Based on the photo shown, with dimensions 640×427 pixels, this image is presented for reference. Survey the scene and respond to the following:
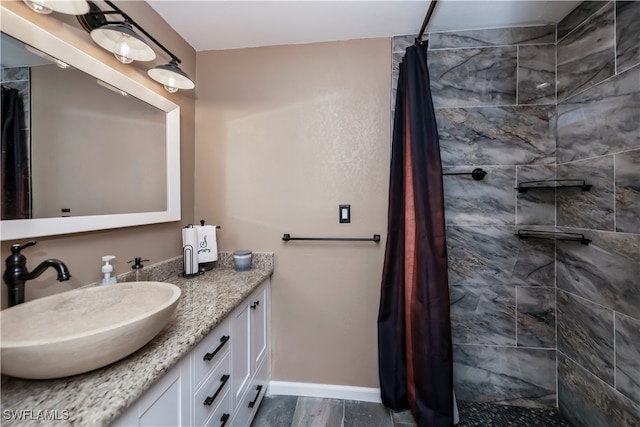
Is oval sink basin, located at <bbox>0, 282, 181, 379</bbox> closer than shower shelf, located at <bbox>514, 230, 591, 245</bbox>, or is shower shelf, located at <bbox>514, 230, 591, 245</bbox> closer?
oval sink basin, located at <bbox>0, 282, 181, 379</bbox>

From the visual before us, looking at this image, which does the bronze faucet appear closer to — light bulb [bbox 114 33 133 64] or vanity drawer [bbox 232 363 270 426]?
light bulb [bbox 114 33 133 64]

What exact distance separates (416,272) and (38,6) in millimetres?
1926

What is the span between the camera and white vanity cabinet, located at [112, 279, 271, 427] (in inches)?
30.0

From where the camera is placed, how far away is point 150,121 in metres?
Result: 1.41

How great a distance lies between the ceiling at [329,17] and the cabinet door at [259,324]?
1.61 m

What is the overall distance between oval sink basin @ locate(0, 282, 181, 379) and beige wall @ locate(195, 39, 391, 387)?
0.85m

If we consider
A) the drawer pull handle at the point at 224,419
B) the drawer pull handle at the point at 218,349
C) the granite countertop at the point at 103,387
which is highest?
the granite countertop at the point at 103,387

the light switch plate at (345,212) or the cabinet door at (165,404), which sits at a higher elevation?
the light switch plate at (345,212)

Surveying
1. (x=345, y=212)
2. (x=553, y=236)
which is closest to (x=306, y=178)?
(x=345, y=212)

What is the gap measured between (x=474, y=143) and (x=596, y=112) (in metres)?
0.55

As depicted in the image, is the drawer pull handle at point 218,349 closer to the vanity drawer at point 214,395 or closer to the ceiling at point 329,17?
the vanity drawer at point 214,395

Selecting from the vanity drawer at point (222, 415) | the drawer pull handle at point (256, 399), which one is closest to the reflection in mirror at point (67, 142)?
the vanity drawer at point (222, 415)

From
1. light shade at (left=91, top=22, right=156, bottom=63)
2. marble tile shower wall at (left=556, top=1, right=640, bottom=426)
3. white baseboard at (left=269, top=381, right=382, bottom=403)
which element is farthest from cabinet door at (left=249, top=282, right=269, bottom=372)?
marble tile shower wall at (left=556, top=1, right=640, bottom=426)

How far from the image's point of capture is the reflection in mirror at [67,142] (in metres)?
0.84
